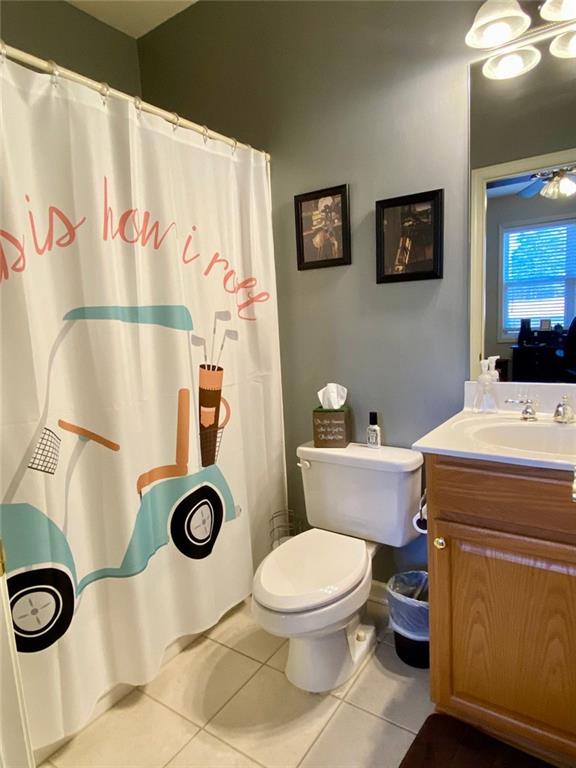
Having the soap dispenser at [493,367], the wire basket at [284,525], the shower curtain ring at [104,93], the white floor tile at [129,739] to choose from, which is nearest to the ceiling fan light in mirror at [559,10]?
the soap dispenser at [493,367]

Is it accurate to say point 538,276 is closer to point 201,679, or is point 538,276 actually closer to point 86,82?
point 86,82

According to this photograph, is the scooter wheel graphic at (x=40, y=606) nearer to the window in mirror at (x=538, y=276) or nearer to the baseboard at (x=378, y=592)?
the baseboard at (x=378, y=592)

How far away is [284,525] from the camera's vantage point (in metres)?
2.16

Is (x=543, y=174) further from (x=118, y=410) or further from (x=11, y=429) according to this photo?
(x=11, y=429)

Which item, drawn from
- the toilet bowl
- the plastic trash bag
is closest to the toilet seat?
the toilet bowl

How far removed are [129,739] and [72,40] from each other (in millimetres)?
2700

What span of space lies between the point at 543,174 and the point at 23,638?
208cm

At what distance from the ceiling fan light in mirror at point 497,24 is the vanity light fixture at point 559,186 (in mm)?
436

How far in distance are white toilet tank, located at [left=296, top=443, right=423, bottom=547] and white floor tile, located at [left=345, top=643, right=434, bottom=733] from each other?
425 millimetres

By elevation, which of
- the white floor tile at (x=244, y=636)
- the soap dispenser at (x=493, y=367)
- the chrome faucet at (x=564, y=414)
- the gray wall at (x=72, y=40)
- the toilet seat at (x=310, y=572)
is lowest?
the white floor tile at (x=244, y=636)

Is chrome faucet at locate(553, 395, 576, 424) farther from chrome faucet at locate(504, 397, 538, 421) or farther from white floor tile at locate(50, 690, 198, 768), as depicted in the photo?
white floor tile at locate(50, 690, 198, 768)

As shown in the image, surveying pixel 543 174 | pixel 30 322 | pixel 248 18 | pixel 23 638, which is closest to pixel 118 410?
pixel 30 322

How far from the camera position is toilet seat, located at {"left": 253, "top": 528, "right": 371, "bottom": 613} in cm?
134

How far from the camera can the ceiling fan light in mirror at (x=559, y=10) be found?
4.27 ft
